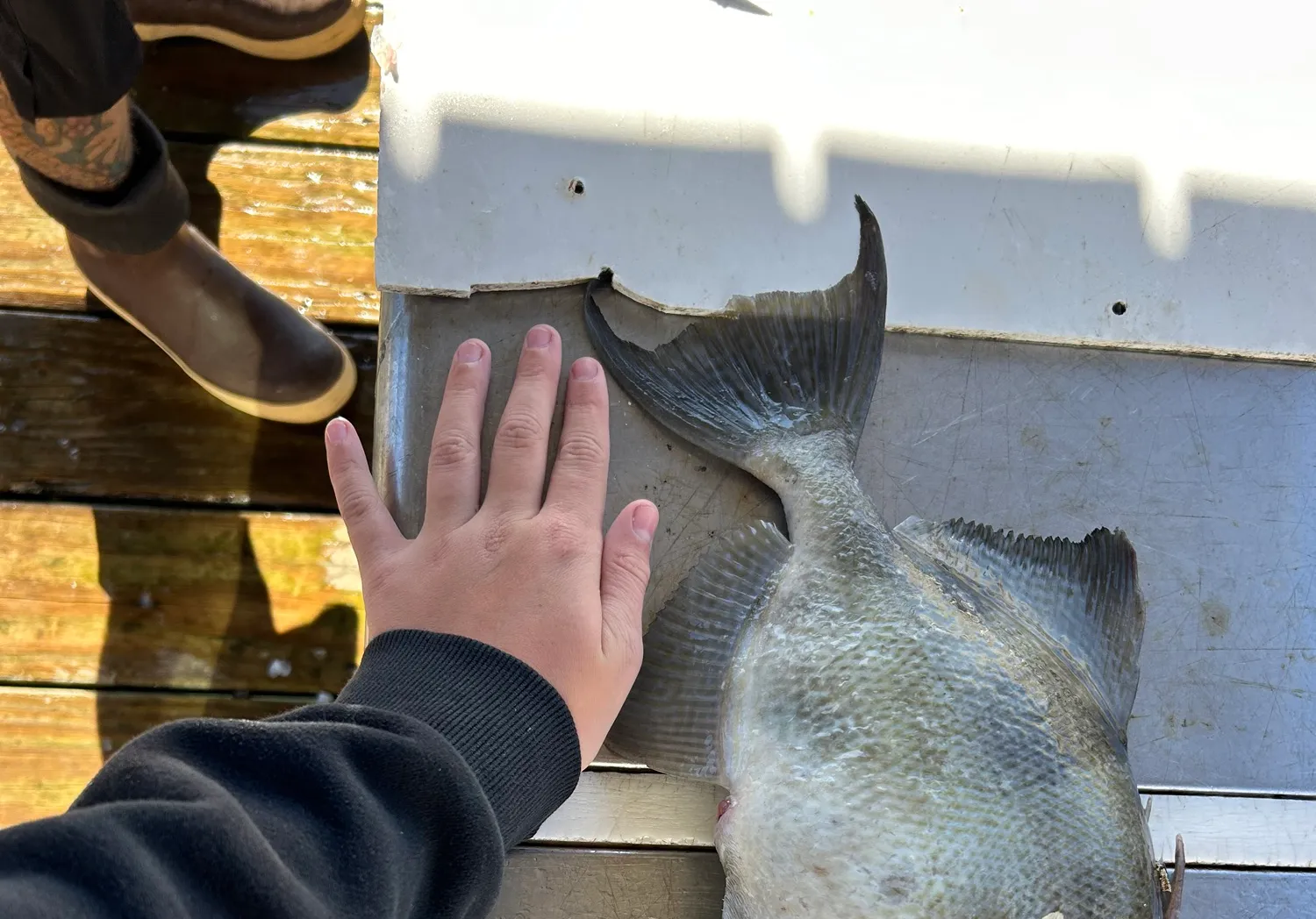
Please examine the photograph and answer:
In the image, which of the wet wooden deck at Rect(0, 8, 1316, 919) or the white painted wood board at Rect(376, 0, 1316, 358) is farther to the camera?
the wet wooden deck at Rect(0, 8, 1316, 919)

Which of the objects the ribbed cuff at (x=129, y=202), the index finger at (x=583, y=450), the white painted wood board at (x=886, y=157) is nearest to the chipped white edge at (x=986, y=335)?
A: the white painted wood board at (x=886, y=157)

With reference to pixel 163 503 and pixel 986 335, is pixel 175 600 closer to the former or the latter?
pixel 163 503

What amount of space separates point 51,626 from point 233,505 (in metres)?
0.29

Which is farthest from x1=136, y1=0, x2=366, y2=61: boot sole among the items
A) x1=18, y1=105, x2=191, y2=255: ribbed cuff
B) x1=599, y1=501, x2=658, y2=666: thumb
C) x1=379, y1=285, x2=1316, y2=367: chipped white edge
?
x1=599, y1=501, x2=658, y2=666: thumb

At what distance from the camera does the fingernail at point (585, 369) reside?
39.0 inches

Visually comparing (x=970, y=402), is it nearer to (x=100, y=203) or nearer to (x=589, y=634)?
(x=589, y=634)

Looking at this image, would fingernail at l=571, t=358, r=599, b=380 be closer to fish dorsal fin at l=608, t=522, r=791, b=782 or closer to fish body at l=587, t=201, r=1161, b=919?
fish body at l=587, t=201, r=1161, b=919

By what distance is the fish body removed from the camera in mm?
789

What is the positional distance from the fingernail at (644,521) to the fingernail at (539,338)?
0.21m

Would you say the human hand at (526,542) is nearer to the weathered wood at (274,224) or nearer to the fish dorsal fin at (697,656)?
the fish dorsal fin at (697,656)

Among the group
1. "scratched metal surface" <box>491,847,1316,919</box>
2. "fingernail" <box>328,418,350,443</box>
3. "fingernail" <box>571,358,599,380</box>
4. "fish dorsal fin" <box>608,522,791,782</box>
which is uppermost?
"fingernail" <box>571,358,599,380</box>

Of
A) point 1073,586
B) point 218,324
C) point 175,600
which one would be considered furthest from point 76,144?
point 1073,586

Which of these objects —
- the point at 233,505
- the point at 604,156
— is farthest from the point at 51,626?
the point at 604,156

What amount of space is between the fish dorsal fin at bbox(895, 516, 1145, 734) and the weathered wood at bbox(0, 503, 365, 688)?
819 millimetres
